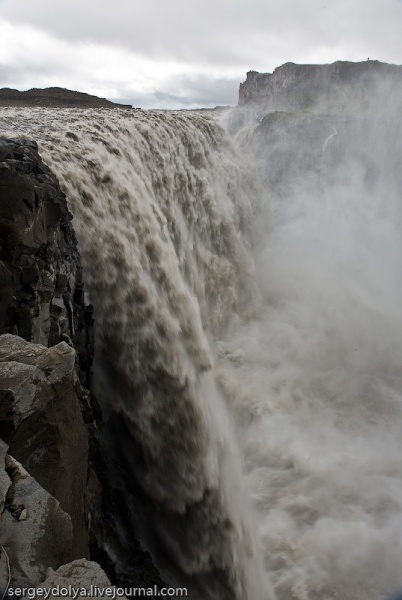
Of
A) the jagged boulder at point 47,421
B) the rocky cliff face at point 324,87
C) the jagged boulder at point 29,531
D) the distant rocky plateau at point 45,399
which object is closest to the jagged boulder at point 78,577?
the distant rocky plateau at point 45,399

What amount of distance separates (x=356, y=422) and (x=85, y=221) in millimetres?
8019

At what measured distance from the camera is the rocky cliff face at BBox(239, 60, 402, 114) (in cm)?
2625

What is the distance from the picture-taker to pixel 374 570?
720 cm

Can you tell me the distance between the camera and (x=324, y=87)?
106 ft

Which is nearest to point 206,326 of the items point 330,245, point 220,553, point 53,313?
point 220,553

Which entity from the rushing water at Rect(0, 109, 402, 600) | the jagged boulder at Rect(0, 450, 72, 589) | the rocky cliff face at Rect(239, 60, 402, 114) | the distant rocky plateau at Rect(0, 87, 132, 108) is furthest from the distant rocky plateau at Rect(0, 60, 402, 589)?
the distant rocky plateau at Rect(0, 87, 132, 108)

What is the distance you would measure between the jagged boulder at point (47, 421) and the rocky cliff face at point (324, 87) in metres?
25.2

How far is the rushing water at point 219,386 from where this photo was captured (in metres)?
7.01

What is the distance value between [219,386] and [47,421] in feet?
25.3

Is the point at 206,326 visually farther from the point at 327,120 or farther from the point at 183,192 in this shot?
the point at 327,120

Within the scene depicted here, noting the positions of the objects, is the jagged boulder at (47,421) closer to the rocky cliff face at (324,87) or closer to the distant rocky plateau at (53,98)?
the rocky cliff face at (324,87)

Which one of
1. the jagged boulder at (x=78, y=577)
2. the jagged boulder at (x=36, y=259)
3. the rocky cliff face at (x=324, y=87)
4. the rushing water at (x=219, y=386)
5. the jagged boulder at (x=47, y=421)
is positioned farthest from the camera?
the rocky cliff face at (x=324, y=87)

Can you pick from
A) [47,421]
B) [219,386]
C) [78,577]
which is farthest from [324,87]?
[78,577]

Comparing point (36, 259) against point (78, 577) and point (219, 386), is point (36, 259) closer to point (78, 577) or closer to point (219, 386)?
point (78, 577)
